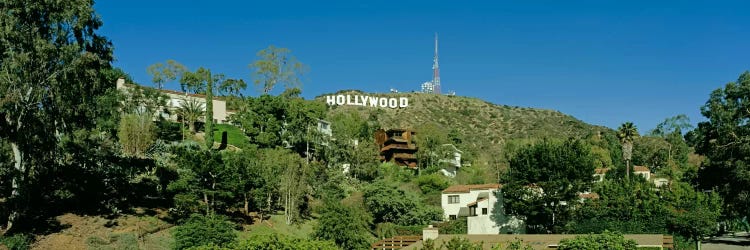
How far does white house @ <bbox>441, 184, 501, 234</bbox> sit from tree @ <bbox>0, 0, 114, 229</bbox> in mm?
33470

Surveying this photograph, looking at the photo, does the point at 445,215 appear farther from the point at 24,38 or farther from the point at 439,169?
the point at 24,38

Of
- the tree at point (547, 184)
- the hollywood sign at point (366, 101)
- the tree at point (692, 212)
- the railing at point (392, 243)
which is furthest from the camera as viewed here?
the hollywood sign at point (366, 101)

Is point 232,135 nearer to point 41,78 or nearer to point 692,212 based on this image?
point 41,78

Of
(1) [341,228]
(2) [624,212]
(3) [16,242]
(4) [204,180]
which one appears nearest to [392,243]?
(1) [341,228]

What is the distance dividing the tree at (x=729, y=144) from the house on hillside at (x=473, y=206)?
19.3 metres

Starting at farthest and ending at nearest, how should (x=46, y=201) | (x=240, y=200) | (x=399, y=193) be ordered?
1. (x=399, y=193)
2. (x=240, y=200)
3. (x=46, y=201)

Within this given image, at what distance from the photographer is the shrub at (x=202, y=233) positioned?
128ft

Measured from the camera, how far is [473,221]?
191 feet

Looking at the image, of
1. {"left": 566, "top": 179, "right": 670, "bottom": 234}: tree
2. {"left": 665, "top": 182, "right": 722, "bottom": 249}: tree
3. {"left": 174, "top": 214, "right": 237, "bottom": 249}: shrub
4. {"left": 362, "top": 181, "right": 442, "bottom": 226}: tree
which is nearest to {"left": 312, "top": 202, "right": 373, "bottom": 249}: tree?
{"left": 174, "top": 214, "right": 237, "bottom": 249}: shrub

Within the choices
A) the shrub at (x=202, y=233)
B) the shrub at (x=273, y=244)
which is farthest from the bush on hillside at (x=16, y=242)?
the shrub at (x=273, y=244)

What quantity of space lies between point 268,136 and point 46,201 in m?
30.5

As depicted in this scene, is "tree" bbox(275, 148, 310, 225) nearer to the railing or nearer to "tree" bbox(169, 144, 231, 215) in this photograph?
"tree" bbox(169, 144, 231, 215)

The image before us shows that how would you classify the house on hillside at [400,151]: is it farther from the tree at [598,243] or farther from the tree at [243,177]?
the tree at [598,243]

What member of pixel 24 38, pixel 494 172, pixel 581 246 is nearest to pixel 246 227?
pixel 24 38
